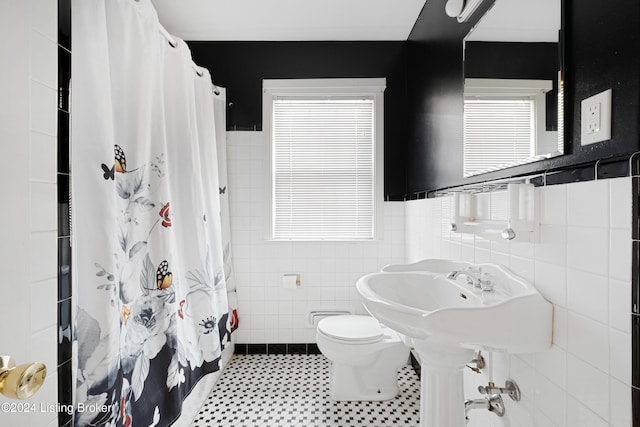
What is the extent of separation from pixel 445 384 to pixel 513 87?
1.14 meters

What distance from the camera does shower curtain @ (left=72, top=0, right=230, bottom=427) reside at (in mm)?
1010

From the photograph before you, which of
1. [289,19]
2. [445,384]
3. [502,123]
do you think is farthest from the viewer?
[289,19]

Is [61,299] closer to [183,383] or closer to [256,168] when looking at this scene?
[183,383]

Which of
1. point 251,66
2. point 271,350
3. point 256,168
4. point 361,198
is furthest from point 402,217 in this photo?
point 251,66

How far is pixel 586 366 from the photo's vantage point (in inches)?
33.8

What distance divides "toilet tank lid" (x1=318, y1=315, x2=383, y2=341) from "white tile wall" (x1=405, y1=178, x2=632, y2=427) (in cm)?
79

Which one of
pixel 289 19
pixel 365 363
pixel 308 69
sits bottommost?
pixel 365 363

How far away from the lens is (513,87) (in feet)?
4.00

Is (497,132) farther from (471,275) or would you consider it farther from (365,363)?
(365,363)

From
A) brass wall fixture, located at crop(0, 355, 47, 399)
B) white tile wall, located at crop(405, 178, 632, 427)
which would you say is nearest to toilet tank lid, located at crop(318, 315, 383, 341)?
white tile wall, located at crop(405, 178, 632, 427)

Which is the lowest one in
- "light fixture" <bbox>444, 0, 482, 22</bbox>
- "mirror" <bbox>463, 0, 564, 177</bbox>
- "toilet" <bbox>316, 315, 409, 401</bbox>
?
"toilet" <bbox>316, 315, 409, 401</bbox>

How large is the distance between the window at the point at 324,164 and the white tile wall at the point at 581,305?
1.42 meters

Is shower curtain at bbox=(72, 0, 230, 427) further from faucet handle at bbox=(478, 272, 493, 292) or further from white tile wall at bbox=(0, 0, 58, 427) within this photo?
faucet handle at bbox=(478, 272, 493, 292)

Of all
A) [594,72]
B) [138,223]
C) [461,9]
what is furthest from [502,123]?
[138,223]
